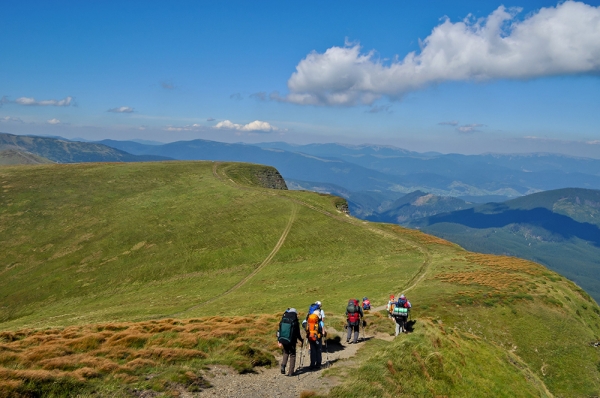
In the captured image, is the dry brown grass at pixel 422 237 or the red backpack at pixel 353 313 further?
the dry brown grass at pixel 422 237

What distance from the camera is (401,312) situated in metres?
26.8

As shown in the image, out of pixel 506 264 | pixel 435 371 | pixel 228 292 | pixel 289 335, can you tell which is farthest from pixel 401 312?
pixel 506 264

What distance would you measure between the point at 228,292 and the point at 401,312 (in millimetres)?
34493

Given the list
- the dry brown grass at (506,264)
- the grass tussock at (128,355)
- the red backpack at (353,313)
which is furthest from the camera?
the dry brown grass at (506,264)

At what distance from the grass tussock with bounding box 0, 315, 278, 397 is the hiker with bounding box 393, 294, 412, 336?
9760 millimetres

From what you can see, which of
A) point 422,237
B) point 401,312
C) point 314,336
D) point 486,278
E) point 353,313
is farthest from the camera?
point 422,237

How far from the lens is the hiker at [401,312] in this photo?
87.6 feet

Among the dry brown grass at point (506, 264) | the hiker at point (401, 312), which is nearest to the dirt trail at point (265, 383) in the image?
the hiker at point (401, 312)

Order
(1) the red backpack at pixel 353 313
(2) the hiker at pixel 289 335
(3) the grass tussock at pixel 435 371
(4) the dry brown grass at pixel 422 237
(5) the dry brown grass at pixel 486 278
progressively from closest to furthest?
(3) the grass tussock at pixel 435 371 → (2) the hiker at pixel 289 335 → (1) the red backpack at pixel 353 313 → (5) the dry brown grass at pixel 486 278 → (4) the dry brown grass at pixel 422 237

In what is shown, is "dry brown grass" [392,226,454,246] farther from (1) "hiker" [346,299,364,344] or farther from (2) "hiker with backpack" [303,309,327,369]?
(2) "hiker with backpack" [303,309,327,369]

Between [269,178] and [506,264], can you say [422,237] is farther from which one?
[269,178]

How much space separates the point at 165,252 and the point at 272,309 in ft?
131

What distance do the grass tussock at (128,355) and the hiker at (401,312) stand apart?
9.76 m

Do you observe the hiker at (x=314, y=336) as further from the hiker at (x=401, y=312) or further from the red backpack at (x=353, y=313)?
the hiker at (x=401, y=312)
